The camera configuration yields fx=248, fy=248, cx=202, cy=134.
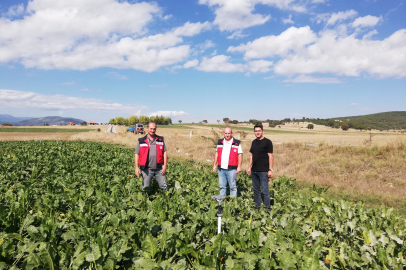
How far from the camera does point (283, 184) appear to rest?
25.4 ft

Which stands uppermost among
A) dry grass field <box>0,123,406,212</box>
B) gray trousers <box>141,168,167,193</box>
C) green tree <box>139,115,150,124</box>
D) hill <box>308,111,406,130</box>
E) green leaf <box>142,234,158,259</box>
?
green tree <box>139,115,150,124</box>

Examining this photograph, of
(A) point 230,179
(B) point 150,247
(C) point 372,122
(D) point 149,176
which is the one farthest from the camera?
(C) point 372,122

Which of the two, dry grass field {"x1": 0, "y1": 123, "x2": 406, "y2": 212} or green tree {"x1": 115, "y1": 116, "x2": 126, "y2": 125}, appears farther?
green tree {"x1": 115, "y1": 116, "x2": 126, "y2": 125}

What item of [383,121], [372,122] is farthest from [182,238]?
[383,121]

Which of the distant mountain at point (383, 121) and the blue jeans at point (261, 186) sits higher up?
the distant mountain at point (383, 121)

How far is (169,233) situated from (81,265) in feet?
3.94

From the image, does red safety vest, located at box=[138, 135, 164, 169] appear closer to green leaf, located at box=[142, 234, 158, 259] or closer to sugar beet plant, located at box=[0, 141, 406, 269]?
sugar beet plant, located at box=[0, 141, 406, 269]

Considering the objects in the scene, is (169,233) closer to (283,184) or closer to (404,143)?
(283,184)

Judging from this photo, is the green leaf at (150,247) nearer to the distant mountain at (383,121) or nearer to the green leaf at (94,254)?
the green leaf at (94,254)

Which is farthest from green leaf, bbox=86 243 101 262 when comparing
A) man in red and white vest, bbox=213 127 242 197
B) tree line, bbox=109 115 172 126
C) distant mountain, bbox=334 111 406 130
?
tree line, bbox=109 115 172 126

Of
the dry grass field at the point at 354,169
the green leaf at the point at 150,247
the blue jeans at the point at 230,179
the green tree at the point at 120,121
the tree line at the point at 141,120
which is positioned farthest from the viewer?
the green tree at the point at 120,121

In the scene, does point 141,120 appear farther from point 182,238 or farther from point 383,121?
point 182,238

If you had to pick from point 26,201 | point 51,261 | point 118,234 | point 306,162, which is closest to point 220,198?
point 118,234

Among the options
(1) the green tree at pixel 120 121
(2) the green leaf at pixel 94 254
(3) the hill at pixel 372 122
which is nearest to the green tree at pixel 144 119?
(1) the green tree at pixel 120 121
